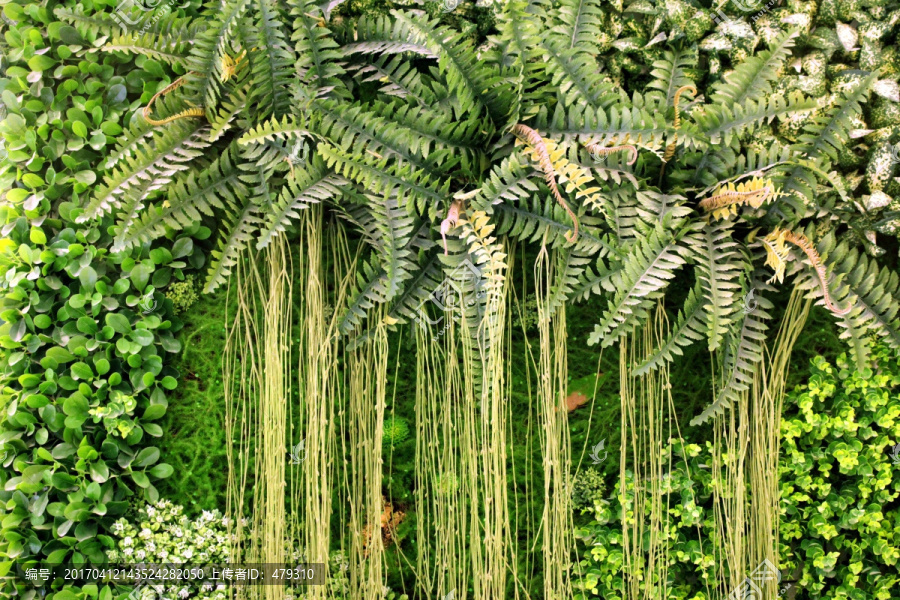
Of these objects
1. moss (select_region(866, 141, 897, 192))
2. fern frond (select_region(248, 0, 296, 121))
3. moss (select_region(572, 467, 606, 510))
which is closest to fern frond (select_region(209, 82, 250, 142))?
fern frond (select_region(248, 0, 296, 121))

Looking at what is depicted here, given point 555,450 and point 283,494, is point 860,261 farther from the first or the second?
point 283,494

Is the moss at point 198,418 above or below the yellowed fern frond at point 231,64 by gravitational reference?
below

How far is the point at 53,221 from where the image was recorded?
1869 mm

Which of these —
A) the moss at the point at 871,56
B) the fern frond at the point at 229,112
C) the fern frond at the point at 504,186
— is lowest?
the fern frond at the point at 504,186

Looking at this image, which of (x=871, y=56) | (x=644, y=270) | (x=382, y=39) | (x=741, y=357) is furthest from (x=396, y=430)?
(x=871, y=56)

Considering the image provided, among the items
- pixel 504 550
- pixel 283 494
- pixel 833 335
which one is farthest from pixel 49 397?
pixel 833 335

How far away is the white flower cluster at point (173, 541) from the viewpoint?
1820 mm

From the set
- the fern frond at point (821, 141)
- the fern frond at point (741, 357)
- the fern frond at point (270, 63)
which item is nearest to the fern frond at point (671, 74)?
the fern frond at point (821, 141)

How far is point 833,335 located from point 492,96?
1127 mm

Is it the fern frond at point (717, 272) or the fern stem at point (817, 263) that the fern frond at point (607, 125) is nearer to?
the fern frond at point (717, 272)

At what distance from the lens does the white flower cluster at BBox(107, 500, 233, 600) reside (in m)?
1.82

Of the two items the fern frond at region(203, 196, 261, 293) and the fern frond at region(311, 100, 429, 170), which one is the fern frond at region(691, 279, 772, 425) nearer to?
the fern frond at region(311, 100, 429, 170)

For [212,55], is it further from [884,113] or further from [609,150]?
[884,113]

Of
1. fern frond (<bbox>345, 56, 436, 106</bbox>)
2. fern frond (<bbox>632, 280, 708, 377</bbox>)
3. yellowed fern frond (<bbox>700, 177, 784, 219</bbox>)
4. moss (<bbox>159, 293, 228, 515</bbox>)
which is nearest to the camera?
yellowed fern frond (<bbox>700, 177, 784, 219</bbox>)
